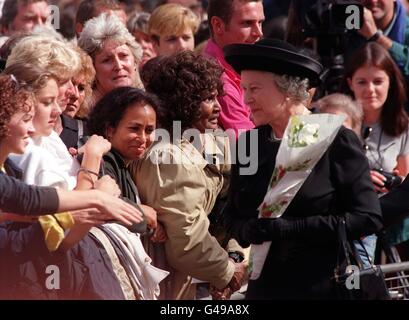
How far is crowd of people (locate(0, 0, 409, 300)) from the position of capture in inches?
209

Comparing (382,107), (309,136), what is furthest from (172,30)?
(309,136)

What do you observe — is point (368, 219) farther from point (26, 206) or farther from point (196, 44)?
point (196, 44)

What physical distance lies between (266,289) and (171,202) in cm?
61

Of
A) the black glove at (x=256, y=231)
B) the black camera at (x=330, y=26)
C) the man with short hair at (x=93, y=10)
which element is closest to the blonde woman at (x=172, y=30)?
the man with short hair at (x=93, y=10)

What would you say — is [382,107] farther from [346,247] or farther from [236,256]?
[346,247]

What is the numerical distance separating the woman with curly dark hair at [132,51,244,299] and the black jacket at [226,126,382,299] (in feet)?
1.32

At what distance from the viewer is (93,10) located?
25.5 ft

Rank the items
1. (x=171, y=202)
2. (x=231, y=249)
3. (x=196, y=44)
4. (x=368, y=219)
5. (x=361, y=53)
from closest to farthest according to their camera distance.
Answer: (x=368, y=219) < (x=171, y=202) < (x=231, y=249) < (x=361, y=53) < (x=196, y=44)

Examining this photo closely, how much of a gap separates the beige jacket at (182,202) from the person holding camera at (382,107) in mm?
1811

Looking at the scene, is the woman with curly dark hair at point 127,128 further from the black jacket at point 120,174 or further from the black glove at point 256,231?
the black glove at point 256,231

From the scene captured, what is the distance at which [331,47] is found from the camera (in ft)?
25.8

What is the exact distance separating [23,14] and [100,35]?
1.57 metres
